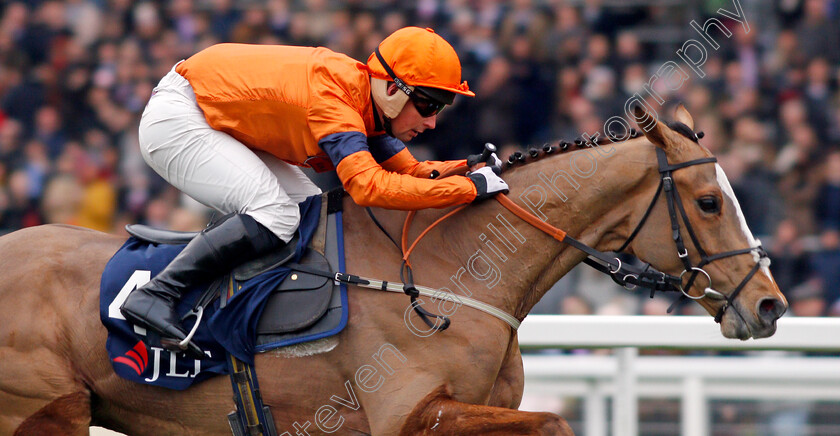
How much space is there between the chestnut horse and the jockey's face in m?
0.34

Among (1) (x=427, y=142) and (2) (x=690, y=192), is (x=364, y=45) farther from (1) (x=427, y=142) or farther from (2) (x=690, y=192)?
(2) (x=690, y=192)

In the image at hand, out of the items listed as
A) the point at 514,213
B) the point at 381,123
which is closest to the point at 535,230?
the point at 514,213

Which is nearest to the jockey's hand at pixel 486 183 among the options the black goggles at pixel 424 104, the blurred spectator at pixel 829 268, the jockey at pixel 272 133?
the jockey at pixel 272 133

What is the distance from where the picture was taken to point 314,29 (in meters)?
8.25

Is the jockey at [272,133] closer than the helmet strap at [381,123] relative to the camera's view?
Yes

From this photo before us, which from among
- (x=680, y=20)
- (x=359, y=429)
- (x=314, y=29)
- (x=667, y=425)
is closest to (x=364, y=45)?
(x=314, y=29)

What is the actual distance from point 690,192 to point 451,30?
15.9ft

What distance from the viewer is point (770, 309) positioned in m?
3.33

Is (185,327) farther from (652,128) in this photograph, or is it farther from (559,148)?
(652,128)

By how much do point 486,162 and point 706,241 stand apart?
0.88m

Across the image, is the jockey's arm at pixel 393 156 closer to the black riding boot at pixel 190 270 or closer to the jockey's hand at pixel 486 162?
the jockey's hand at pixel 486 162

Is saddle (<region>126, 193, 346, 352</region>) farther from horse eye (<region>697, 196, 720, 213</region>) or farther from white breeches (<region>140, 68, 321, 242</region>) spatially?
horse eye (<region>697, 196, 720, 213</region>)

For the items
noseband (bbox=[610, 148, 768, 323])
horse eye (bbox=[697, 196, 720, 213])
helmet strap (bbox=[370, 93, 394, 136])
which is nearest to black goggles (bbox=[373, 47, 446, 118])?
helmet strap (bbox=[370, 93, 394, 136])

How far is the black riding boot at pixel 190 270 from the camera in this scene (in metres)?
3.34
